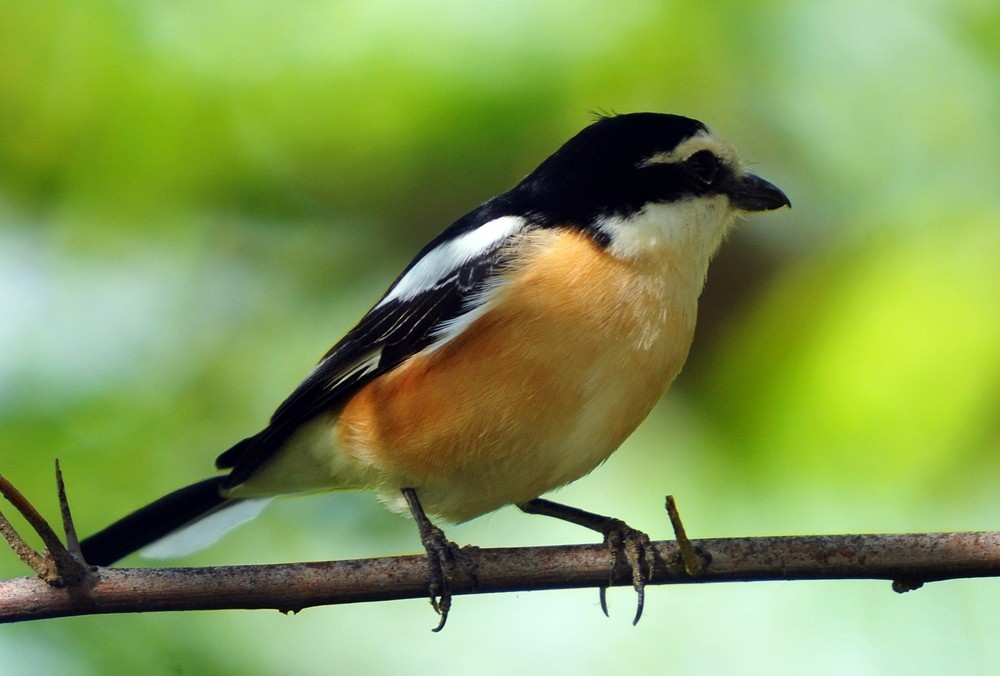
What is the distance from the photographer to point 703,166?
3268mm

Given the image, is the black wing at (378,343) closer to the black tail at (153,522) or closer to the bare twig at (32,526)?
the black tail at (153,522)

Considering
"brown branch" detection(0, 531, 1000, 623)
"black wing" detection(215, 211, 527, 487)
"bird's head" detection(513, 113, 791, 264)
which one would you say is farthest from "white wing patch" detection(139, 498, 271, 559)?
"bird's head" detection(513, 113, 791, 264)

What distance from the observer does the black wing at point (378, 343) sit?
10.2ft

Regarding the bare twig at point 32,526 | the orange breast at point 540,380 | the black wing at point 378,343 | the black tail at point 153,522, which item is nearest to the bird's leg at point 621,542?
the orange breast at point 540,380

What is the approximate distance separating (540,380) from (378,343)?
2.10ft

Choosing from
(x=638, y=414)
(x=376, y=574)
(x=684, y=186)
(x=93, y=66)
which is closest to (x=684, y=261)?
(x=684, y=186)

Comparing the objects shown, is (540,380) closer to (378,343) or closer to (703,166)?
(378,343)

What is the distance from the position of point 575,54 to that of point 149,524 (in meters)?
2.08

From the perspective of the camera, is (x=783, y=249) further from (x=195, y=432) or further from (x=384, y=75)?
(x=195, y=432)

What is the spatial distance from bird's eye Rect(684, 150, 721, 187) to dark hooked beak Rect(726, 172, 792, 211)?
0.28 ft

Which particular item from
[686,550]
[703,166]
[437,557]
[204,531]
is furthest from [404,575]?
[703,166]

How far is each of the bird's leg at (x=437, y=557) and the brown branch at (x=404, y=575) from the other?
0.47 feet

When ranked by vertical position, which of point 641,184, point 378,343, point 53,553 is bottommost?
point 53,553

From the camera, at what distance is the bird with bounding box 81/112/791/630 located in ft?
9.41
